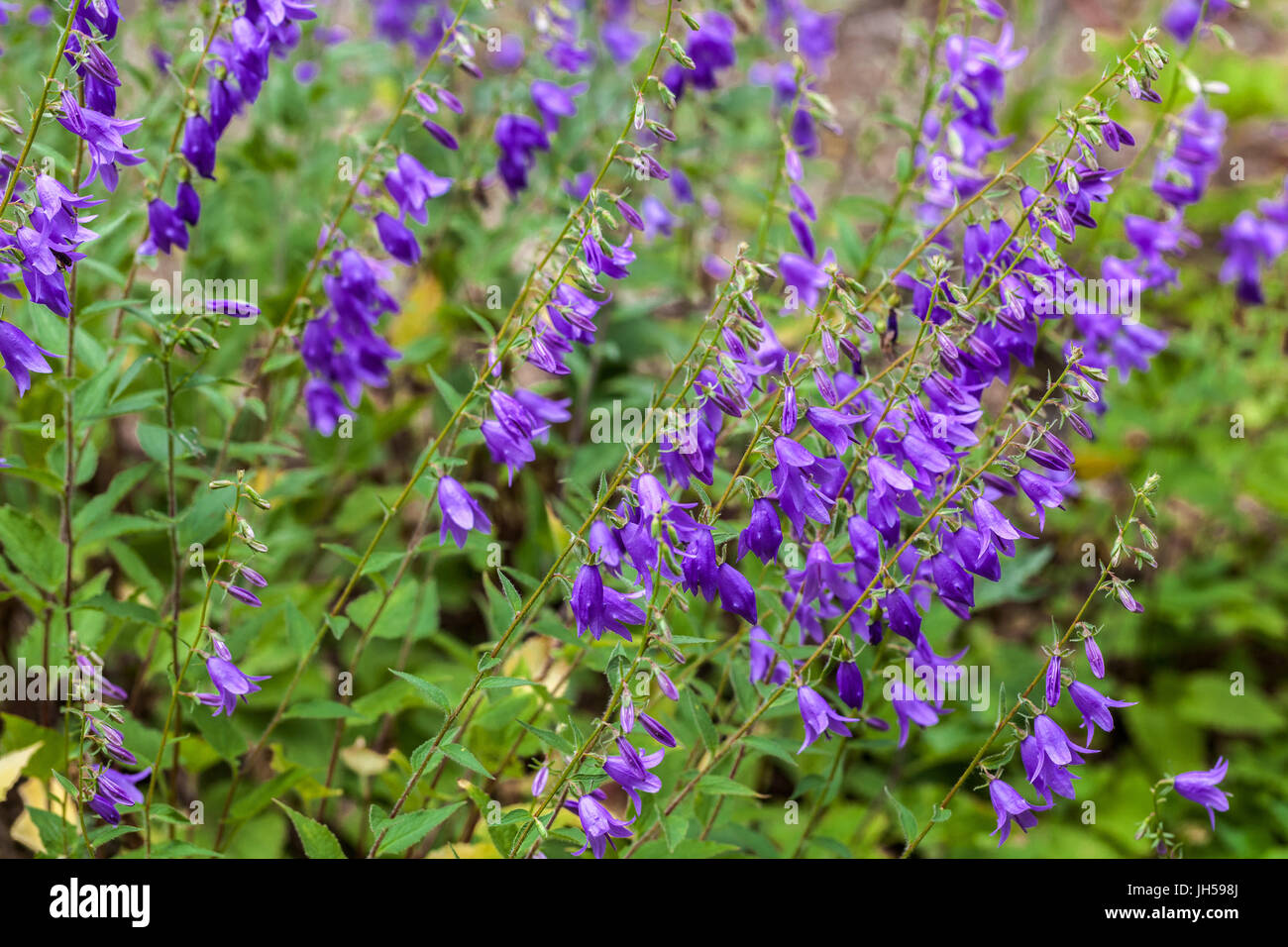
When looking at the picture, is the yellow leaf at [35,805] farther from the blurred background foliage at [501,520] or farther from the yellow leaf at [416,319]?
the yellow leaf at [416,319]

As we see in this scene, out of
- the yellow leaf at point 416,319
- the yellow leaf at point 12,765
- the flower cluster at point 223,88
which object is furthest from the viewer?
the yellow leaf at point 416,319

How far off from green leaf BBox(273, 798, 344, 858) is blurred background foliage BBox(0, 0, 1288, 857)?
14.7 inches

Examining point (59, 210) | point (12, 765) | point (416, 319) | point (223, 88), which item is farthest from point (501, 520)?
point (59, 210)

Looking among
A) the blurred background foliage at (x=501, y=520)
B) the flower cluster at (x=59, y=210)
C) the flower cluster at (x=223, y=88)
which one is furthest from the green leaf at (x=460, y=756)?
the flower cluster at (x=223, y=88)

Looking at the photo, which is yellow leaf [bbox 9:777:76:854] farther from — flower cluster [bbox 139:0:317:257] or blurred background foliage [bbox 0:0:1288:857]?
flower cluster [bbox 139:0:317:257]

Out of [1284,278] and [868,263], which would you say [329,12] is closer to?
[868,263]

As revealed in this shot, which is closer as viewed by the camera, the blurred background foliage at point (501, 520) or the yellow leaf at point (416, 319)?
the blurred background foliage at point (501, 520)

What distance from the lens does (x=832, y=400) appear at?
8.62ft

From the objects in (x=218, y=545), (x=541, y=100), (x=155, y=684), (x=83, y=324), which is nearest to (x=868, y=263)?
(x=541, y=100)

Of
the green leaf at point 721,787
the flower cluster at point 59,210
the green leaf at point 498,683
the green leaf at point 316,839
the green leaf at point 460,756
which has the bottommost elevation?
the green leaf at point 316,839

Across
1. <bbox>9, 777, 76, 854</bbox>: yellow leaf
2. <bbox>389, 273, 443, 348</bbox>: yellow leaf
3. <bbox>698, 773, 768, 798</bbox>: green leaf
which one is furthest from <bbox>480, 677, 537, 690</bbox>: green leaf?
<bbox>389, 273, 443, 348</bbox>: yellow leaf

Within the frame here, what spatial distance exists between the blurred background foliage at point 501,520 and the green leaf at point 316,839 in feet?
1.23

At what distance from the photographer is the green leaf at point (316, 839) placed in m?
2.90

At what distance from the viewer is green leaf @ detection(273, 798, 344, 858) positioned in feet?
9.53
